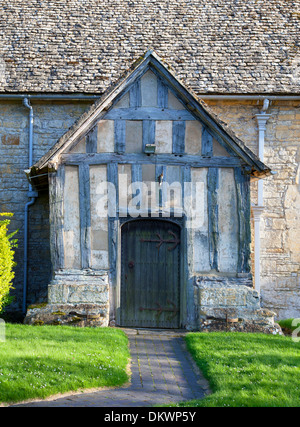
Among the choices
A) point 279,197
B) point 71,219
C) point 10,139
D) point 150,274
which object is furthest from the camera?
point 10,139

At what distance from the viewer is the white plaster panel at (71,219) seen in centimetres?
983

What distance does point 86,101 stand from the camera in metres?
12.6

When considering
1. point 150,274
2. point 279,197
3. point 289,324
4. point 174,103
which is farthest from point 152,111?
point 289,324

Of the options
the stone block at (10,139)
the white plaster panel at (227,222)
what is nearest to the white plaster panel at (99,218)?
the white plaster panel at (227,222)

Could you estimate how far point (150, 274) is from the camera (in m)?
10.1

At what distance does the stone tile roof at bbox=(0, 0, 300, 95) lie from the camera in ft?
41.6

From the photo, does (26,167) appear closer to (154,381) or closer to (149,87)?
(149,87)

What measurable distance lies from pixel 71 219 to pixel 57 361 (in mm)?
3972

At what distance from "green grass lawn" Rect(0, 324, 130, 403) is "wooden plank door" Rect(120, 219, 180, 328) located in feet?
5.23

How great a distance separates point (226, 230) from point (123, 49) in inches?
241

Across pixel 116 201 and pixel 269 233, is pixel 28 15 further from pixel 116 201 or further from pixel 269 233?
pixel 269 233

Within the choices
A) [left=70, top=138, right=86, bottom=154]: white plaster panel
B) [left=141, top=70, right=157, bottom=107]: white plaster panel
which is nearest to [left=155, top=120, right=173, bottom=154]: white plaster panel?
[left=141, top=70, right=157, bottom=107]: white plaster panel

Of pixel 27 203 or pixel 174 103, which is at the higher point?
pixel 174 103
